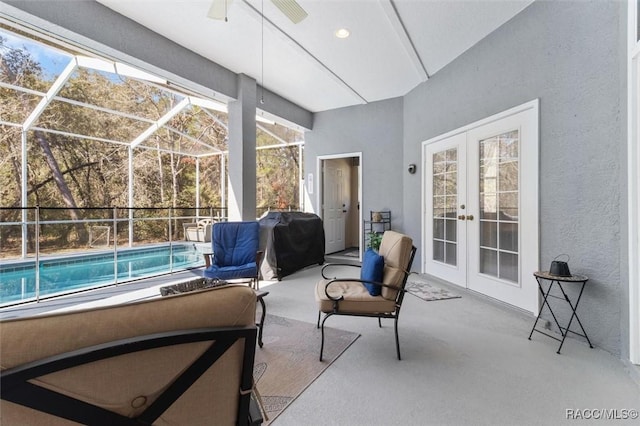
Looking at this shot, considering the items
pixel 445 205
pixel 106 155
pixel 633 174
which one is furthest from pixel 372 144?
pixel 106 155

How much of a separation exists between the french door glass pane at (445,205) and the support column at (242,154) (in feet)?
9.71

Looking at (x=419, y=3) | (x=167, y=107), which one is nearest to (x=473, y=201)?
(x=419, y=3)

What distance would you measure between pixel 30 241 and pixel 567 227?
407 inches

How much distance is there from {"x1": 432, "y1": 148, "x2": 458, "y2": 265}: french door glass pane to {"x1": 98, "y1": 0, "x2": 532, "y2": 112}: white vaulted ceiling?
1.42 meters

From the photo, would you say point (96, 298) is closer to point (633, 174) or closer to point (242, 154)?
point (242, 154)

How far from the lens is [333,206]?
6938 mm

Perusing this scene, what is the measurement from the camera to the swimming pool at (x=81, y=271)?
13.3ft

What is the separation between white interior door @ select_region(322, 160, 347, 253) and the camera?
6.68m

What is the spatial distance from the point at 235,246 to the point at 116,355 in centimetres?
331

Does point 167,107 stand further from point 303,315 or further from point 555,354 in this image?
point 555,354

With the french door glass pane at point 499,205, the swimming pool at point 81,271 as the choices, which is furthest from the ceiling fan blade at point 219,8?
the swimming pool at point 81,271

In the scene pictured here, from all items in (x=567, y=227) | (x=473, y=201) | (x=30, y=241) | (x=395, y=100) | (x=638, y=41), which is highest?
(x=395, y=100)

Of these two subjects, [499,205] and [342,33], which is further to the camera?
[342,33]

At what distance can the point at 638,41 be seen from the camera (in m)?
1.97
